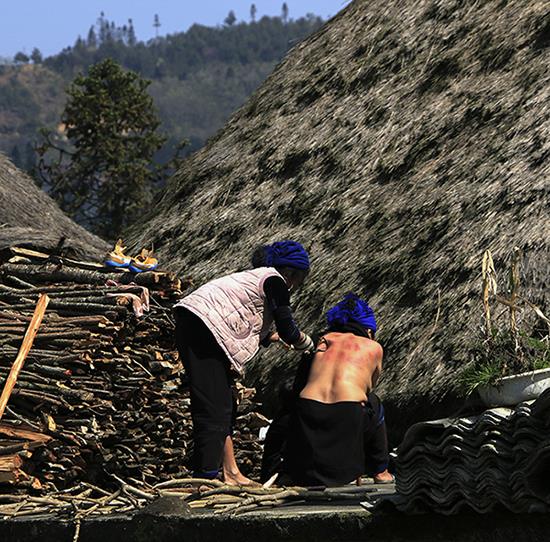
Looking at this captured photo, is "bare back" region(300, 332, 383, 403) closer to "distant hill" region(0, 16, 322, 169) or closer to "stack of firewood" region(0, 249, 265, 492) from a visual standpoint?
"stack of firewood" region(0, 249, 265, 492)

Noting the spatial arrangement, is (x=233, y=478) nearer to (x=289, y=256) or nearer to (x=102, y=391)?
(x=289, y=256)

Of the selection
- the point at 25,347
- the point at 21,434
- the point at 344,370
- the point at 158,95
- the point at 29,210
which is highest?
the point at 158,95

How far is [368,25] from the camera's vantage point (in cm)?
1150

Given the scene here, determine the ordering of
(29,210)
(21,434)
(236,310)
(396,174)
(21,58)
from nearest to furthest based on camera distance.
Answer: (236,310)
(21,434)
(396,174)
(29,210)
(21,58)

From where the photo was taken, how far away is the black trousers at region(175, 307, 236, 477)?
623cm

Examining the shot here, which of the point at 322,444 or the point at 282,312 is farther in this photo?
the point at 282,312

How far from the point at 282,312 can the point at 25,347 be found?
175 centimetres

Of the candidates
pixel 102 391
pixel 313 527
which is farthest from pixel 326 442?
pixel 102 391

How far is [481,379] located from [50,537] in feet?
6.19

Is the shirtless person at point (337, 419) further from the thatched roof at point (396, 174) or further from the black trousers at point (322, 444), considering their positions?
the thatched roof at point (396, 174)

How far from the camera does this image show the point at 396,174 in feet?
29.8

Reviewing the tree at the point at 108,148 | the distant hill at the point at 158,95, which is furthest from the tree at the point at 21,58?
the tree at the point at 108,148

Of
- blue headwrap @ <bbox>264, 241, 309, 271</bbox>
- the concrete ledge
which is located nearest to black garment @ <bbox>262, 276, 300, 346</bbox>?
blue headwrap @ <bbox>264, 241, 309, 271</bbox>

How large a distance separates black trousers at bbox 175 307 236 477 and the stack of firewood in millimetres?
1129
